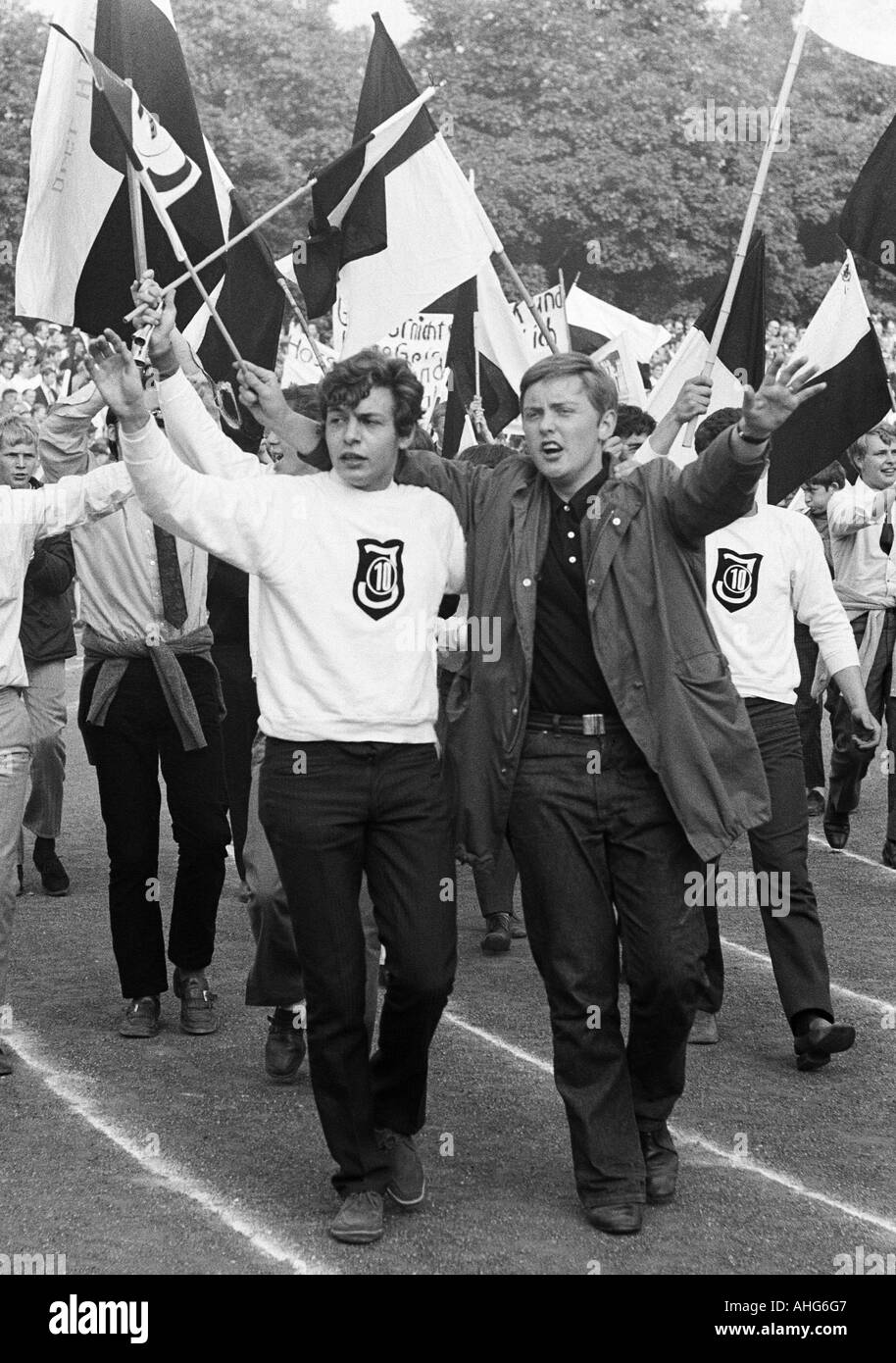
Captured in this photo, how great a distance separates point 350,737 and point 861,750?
5.45 meters

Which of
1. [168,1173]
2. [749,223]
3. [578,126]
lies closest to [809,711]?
[749,223]

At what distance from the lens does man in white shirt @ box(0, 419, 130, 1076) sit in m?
6.27

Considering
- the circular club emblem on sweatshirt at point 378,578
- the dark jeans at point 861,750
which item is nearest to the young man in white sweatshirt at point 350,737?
the circular club emblem on sweatshirt at point 378,578

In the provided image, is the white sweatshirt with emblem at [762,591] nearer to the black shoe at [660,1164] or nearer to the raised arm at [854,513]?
the black shoe at [660,1164]

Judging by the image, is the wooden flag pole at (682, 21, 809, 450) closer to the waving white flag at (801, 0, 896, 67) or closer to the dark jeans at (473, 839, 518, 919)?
the waving white flag at (801, 0, 896, 67)

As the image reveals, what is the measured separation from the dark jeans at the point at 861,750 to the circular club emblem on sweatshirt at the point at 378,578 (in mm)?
5076

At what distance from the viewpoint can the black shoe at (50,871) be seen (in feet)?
30.7

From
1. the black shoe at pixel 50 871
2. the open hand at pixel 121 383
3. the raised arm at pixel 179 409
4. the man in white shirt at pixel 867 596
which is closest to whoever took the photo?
the open hand at pixel 121 383

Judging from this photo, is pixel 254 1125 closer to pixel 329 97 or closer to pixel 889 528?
pixel 889 528

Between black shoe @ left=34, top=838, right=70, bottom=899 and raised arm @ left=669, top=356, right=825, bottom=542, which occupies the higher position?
raised arm @ left=669, top=356, right=825, bottom=542

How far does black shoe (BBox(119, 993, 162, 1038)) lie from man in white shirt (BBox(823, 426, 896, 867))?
179 inches

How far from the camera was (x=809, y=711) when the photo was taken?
1177cm

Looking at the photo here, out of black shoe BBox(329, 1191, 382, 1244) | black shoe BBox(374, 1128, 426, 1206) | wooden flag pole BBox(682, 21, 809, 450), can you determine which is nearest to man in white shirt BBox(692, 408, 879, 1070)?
wooden flag pole BBox(682, 21, 809, 450)
